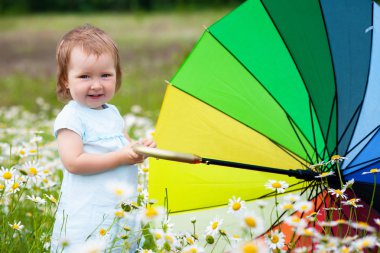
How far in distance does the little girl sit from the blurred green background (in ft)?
15.6

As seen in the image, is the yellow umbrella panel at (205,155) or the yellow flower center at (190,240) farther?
the yellow umbrella panel at (205,155)

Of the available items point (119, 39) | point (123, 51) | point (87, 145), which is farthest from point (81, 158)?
point (119, 39)

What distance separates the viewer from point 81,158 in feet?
8.11

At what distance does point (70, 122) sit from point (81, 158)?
0.50 feet

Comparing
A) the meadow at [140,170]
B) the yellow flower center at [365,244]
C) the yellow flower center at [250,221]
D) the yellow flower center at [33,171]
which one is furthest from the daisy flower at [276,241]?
the yellow flower center at [33,171]

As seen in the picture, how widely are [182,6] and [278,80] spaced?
1999 cm

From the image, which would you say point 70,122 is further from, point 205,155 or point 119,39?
point 119,39

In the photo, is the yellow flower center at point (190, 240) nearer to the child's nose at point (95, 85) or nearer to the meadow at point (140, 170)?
the meadow at point (140, 170)

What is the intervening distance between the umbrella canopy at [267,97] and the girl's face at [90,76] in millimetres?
389

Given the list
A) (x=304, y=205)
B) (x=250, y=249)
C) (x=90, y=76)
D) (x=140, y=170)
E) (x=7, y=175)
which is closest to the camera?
(x=250, y=249)

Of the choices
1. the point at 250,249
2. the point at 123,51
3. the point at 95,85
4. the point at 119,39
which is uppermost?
the point at 119,39

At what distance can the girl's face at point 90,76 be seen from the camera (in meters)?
2.51

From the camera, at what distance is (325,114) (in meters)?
2.80

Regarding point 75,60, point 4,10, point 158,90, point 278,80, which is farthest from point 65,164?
point 4,10
